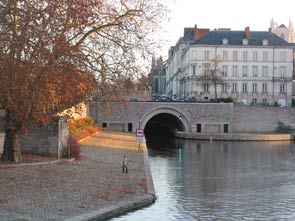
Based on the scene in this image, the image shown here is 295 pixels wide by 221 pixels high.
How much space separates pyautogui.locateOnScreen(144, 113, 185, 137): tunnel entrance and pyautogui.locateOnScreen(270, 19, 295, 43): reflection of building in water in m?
71.8

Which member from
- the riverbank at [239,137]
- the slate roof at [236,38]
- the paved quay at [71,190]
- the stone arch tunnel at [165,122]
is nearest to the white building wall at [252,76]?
the slate roof at [236,38]

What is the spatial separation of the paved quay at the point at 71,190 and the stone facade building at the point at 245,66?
197ft

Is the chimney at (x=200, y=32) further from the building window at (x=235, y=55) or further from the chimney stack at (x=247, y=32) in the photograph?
the building window at (x=235, y=55)

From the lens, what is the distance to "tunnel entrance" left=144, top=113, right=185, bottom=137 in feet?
229

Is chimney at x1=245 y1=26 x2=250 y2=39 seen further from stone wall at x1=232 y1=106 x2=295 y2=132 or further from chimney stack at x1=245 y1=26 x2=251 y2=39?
stone wall at x1=232 y1=106 x2=295 y2=132

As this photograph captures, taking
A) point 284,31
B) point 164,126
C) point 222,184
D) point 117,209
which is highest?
point 284,31

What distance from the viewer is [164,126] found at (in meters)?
79.6

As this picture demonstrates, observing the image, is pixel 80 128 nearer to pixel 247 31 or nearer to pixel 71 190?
pixel 71 190

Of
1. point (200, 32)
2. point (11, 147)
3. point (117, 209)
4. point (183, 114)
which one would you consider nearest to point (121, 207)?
point (117, 209)

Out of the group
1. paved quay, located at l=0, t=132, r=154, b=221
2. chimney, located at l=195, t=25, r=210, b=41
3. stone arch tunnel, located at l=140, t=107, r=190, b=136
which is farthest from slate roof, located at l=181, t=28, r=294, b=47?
paved quay, located at l=0, t=132, r=154, b=221

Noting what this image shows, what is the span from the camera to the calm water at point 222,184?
18.8 metres

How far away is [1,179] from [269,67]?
238 ft

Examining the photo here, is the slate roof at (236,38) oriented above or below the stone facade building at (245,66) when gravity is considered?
above

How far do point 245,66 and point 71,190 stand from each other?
235 feet
